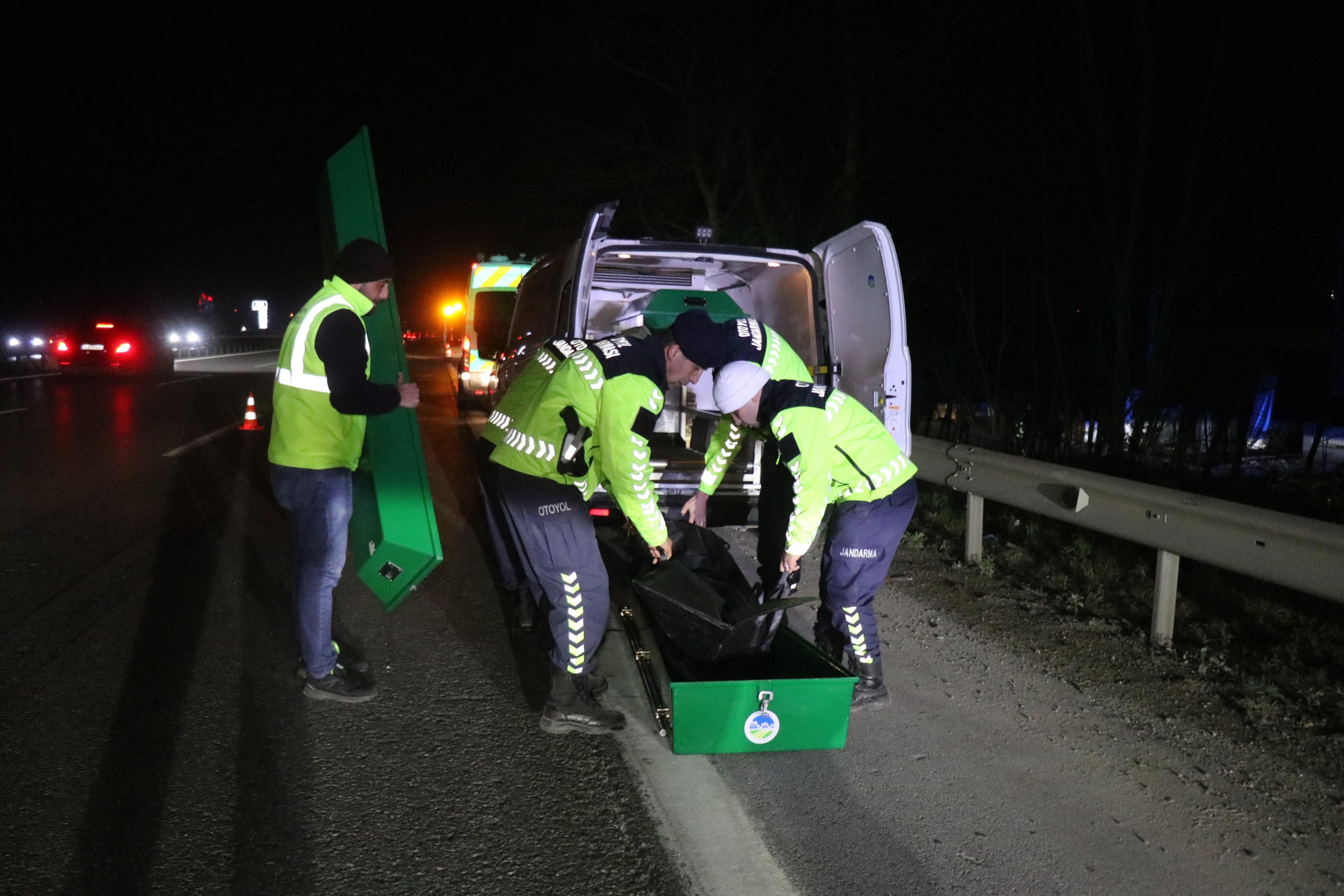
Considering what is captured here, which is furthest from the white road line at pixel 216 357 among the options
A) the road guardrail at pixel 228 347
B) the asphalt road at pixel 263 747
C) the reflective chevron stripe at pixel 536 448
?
the reflective chevron stripe at pixel 536 448

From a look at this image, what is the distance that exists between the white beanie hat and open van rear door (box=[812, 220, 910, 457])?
2186 mm

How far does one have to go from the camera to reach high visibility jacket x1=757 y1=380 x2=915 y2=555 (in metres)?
3.75

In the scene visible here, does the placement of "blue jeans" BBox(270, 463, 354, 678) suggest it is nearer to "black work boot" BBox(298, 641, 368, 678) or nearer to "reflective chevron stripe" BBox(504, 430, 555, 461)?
"black work boot" BBox(298, 641, 368, 678)

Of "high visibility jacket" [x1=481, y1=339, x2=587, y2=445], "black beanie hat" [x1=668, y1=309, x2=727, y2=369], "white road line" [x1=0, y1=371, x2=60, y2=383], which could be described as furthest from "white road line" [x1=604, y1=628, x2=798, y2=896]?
"white road line" [x1=0, y1=371, x2=60, y2=383]

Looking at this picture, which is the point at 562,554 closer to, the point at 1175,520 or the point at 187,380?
the point at 1175,520

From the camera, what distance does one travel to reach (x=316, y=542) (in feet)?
13.2

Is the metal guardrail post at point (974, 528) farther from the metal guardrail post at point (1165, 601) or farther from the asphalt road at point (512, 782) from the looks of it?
the metal guardrail post at point (1165, 601)

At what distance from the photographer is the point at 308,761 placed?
3600 mm

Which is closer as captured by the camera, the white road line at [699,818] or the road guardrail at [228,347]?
the white road line at [699,818]

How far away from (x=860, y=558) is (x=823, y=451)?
2.08 ft

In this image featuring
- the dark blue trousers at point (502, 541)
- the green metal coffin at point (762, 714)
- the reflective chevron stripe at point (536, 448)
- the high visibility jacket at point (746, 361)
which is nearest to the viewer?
the green metal coffin at point (762, 714)

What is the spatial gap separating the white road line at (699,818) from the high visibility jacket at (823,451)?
0.92 meters

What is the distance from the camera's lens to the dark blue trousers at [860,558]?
13.6 feet

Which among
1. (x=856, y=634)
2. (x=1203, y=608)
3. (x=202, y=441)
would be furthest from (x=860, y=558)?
(x=202, y=441)
